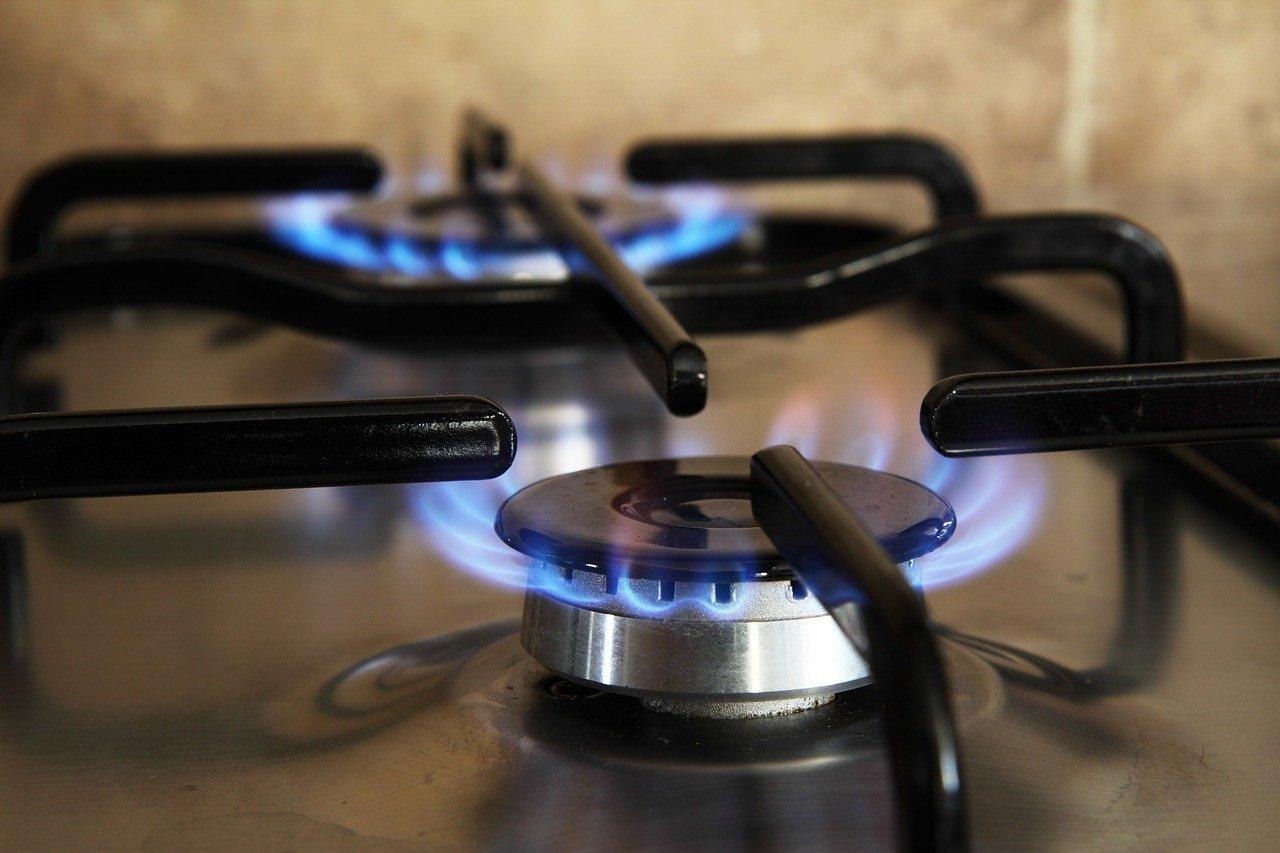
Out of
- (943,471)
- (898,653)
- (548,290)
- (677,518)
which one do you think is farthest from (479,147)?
(898,653)

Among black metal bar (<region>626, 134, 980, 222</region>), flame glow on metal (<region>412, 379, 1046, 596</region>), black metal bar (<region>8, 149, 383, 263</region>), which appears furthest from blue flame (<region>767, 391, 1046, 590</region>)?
black metal bar (<region>8, 149, 383, 263</region>)

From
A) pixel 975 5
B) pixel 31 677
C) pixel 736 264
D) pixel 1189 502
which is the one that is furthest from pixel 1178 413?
pixel 975 5

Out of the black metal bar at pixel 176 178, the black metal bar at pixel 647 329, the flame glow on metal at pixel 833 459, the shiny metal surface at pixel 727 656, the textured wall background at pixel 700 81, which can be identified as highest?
the textured wall background at pixel 700 81

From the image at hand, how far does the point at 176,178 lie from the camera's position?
0.93 m

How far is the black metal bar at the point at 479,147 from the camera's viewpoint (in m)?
0.91

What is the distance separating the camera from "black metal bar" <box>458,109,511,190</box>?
2.98ft

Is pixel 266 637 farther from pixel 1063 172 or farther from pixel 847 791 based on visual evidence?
pixel 1063 172

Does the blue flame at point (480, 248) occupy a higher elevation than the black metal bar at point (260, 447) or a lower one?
lower

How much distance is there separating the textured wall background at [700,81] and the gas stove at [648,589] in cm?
54

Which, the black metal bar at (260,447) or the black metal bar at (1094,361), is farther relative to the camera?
the black metal bar at (1094,361)

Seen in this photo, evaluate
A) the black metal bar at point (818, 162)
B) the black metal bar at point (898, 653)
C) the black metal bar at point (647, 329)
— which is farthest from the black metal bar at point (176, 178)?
the black metal bar at point (898, 653)

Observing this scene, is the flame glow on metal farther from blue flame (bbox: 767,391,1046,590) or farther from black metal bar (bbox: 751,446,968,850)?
black metal bar (bbox: 751,446,968,850)

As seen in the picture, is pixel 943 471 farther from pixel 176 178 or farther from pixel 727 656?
pixel 176 178

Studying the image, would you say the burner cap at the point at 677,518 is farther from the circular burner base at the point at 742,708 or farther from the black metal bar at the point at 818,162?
the black metal bar at the point at 818,162
